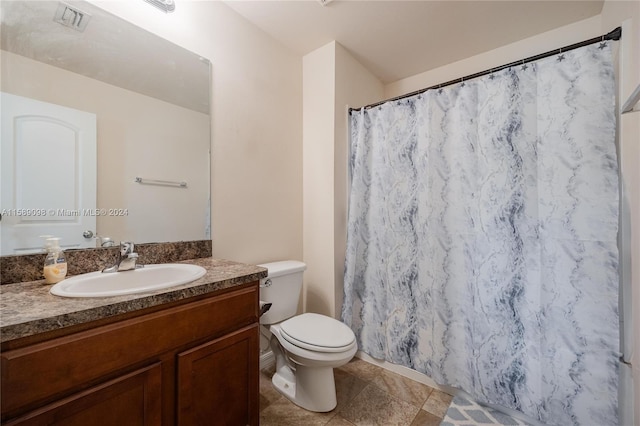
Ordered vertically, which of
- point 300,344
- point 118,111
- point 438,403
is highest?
point 118,111

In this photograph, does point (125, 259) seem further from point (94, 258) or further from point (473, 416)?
point (473, 416)

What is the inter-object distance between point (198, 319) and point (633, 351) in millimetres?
1811

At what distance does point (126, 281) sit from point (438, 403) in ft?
5.78

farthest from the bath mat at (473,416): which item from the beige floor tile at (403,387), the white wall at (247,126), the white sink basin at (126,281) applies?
the white sink basin at (126,281)

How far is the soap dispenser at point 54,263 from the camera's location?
951 mm

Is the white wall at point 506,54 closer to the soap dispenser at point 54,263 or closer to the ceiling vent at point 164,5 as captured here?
the ceiling vent at point 164,5

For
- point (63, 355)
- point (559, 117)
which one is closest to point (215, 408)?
point (63, 355)

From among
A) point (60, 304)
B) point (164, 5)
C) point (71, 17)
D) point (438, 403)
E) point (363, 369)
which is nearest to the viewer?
point (60, 304)

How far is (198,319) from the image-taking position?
3.18 feet

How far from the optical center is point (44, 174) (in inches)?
Answer: 39.9

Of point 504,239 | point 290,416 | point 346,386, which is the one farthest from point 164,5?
point 346,386

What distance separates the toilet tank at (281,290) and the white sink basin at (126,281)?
19.0 inches

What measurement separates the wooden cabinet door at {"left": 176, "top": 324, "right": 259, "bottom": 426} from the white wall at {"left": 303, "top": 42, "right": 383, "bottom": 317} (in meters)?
0.89

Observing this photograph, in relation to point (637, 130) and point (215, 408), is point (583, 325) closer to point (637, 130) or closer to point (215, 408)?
point (637, 130)
